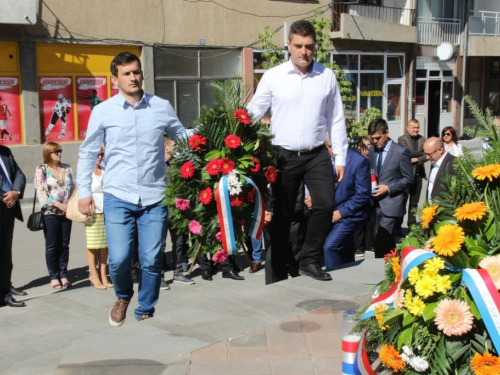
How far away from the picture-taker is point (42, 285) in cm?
838

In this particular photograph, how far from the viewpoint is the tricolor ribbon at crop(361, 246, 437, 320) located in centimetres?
350

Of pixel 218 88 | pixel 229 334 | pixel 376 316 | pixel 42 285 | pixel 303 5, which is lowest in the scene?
pixel 42 285

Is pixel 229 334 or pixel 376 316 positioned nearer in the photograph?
pixel 376 316

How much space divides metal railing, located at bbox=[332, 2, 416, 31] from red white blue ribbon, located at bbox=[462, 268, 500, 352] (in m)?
21.6

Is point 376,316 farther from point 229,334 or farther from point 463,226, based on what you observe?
point 229,334

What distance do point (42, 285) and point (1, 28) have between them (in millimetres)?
9638

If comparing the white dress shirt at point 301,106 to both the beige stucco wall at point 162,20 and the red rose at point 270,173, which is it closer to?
the red rose at point 270,173

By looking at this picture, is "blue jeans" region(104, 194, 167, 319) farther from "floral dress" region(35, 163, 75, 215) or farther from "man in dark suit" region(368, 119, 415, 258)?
"man in dark suit" region(368, 119, 415, 258)

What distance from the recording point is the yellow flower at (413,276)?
342 centimetres

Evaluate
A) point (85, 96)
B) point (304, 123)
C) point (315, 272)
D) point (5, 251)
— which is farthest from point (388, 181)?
point (85, 96)

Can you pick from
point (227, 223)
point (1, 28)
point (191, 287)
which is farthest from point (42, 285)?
point (1, 28)

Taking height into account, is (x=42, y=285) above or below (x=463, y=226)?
below

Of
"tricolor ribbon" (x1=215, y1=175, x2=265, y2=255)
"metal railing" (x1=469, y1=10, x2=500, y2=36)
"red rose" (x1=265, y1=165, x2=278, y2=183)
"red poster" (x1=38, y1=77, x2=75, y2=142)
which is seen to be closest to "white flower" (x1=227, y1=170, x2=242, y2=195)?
"tricolor ribbon" (x1=215, y1=175, x2=265, y2=255)

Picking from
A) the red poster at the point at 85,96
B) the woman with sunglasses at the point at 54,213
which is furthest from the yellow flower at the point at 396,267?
the red poster at the point at 85,96
